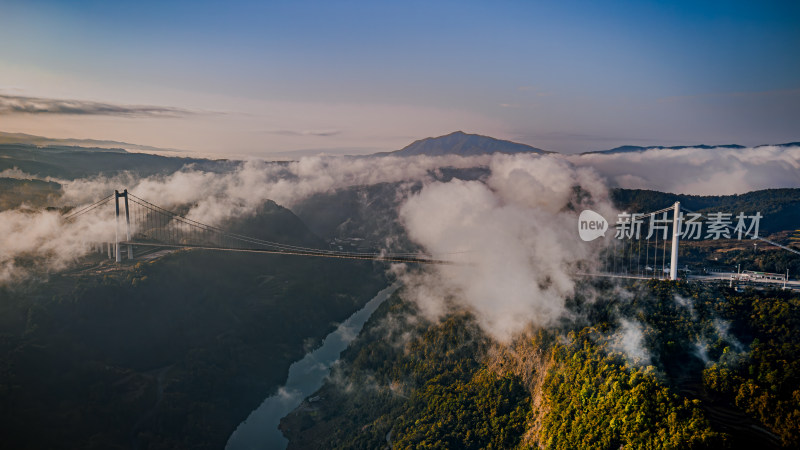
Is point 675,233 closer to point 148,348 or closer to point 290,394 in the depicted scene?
point 290,394

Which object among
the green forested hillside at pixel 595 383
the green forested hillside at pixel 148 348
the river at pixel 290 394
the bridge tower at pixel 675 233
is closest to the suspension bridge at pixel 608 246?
the bridge tower at pixel 675 233

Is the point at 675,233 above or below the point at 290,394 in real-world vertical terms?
above

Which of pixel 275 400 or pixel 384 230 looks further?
pixel 384 230

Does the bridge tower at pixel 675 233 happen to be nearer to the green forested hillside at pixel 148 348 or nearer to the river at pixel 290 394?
the river at pixel 290 394

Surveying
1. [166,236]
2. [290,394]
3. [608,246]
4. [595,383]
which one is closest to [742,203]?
[608,246]

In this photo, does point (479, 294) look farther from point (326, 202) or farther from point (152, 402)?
point (326, 202)

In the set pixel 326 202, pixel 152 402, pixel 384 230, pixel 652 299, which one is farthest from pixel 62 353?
pixel 326 202
